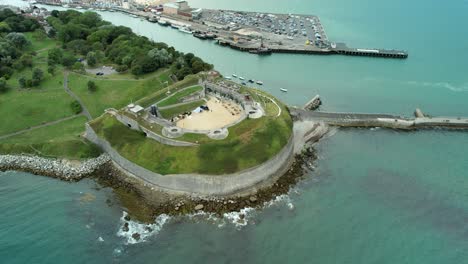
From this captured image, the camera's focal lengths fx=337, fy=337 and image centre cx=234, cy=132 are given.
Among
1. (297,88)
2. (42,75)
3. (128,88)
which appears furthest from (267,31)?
(42,75)

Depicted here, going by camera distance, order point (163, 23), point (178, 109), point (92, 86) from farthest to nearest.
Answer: point (163, 23)
point (92, 86)
point (178, 109)

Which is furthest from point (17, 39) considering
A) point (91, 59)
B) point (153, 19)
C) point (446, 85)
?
point (446, 85)

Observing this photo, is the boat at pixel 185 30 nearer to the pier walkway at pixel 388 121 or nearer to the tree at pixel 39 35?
the tree at pixel 39 35

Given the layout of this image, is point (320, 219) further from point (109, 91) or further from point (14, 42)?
point (14, 42)

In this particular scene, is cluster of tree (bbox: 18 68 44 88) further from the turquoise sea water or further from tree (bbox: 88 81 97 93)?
the turquoise sea water

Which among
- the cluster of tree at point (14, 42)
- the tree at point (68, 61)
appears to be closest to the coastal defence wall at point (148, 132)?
the tree at point (68, 61)
